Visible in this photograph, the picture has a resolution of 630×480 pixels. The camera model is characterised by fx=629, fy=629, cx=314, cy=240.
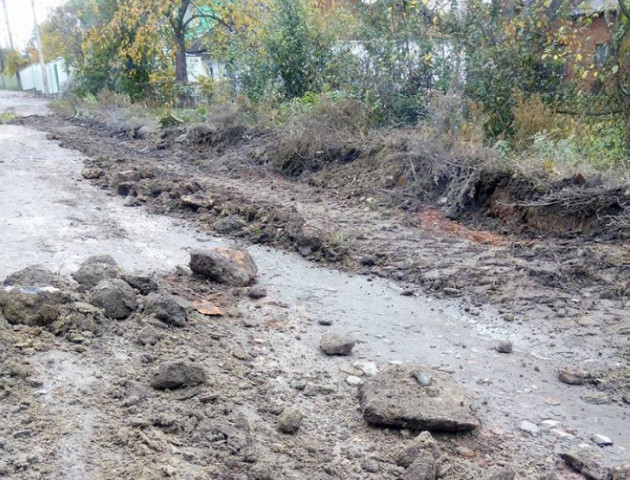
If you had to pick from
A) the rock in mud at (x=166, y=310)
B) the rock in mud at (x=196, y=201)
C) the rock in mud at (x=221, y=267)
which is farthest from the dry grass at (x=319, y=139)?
the rock in mud at (x=166, y=310)

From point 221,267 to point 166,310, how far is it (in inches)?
43.3

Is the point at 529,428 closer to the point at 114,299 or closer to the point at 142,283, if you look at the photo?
the point at 114,299

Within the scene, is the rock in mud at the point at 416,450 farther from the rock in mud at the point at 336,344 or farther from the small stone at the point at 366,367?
the rock in mud at the point at 336,344

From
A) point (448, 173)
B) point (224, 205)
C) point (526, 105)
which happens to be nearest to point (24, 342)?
point (224, 205)

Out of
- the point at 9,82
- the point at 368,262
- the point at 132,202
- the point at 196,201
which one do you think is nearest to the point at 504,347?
the point at 368,262

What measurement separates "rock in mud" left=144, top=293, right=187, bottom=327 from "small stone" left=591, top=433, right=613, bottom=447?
8.03 ft

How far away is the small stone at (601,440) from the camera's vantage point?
316 cm

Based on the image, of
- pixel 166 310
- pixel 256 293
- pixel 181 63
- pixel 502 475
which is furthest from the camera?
pixel 181 63

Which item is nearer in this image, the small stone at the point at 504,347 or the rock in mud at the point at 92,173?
the small stone at the point at 504,347

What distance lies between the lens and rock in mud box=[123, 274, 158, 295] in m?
4.34

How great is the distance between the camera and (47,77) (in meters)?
37.1

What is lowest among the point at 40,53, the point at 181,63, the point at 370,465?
the point at 370,465

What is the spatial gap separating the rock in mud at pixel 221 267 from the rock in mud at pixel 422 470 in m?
2.65

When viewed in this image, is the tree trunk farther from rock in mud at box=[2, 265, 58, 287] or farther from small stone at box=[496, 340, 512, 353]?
small stone at box=[496, 340, 512, 353]
